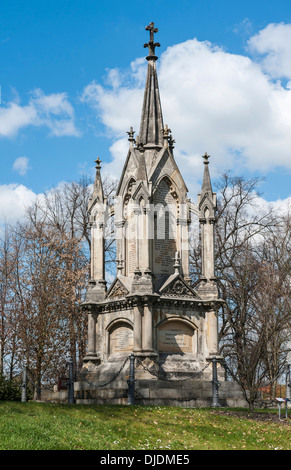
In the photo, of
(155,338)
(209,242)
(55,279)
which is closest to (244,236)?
(55,279)

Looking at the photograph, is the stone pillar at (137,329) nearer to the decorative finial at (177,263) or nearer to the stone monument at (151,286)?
the stone monument at (151,286)

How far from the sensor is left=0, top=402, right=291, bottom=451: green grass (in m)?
11.3

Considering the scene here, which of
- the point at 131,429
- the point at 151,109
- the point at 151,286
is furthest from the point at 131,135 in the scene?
the point at 131,429

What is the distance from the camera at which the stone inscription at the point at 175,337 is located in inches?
814

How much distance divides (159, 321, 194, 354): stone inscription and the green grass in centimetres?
413

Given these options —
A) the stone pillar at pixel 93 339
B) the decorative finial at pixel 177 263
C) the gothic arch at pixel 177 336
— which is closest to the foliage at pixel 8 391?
the stone pillar at pixel 93 339

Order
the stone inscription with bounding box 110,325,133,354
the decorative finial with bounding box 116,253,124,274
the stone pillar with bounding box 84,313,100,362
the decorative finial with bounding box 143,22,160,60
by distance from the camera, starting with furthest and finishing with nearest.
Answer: the decorative finial with bounding box 143,22,160,60 → the decorative finial with bounding box 116,253,124,274 → the stone pillar with bounding box 84,313,100,362 → the stone inscription with bounding box 110,325,133,354

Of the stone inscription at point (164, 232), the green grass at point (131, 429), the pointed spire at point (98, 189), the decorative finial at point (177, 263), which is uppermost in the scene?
the pointed spire at point (98, 189)

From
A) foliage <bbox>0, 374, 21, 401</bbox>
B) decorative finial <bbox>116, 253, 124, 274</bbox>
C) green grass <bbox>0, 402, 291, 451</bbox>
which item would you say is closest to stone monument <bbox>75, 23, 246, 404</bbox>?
decorative finial <bbox>116, 253, 124, 274</bbox>

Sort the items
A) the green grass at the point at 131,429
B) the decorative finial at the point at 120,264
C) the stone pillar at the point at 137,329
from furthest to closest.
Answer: the decorative finial at the point at 120,264, the stone pillar at the point at 137,329, the green grass at the point at 131,429

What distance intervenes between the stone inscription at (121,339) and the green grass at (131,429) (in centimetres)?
459

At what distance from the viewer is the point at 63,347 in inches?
1236

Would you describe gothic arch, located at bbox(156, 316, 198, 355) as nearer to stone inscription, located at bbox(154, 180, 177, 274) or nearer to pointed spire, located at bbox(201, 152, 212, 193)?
stone inscription, located at bbox(154, 180, 177, 274)

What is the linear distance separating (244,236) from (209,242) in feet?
44.2
